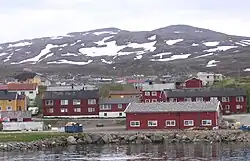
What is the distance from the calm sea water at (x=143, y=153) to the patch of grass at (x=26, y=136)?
347 centimetres

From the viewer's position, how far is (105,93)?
84500 millimetres

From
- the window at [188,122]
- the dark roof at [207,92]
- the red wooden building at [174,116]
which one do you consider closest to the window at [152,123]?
the red wooden building at [174,116]

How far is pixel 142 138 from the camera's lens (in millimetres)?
48000

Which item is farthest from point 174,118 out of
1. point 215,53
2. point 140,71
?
point 215,53

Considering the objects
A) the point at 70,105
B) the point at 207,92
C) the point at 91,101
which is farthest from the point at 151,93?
the point at 70,105

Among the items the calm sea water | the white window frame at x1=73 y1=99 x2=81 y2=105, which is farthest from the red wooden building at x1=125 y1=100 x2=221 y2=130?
the white window frame at x1=73 y1=99 x2=81 y2=105

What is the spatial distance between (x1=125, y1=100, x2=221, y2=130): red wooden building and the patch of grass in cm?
737

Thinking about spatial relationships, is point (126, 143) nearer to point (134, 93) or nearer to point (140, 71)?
point (134, 93)

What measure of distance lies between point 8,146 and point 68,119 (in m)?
20.3

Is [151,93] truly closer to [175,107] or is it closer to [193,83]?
[193,83]

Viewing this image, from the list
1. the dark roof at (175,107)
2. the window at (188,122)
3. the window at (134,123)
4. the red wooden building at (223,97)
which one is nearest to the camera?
the dark roof at (175,107)

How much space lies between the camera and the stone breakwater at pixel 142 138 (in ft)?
153

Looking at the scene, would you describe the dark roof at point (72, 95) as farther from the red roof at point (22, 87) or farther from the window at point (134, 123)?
the red roof at point (22, 87)

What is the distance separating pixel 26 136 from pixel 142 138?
947 centimetres
